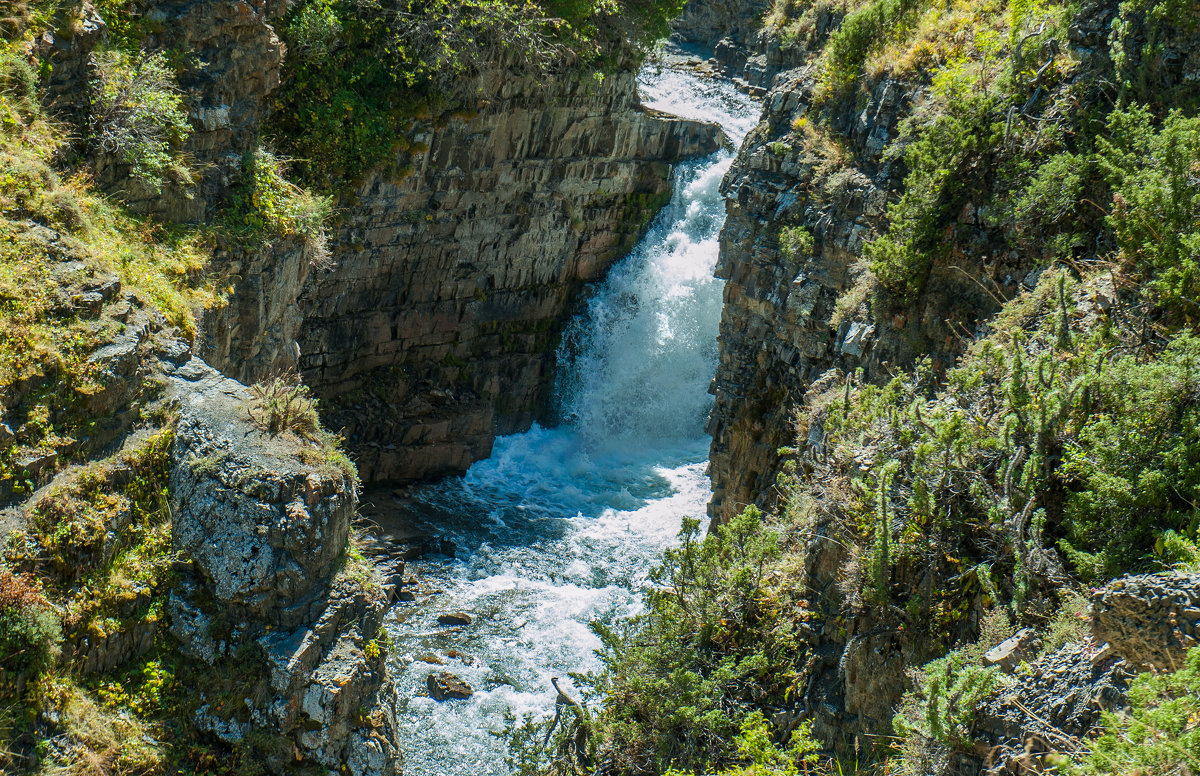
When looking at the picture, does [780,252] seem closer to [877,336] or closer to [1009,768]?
[877,336]

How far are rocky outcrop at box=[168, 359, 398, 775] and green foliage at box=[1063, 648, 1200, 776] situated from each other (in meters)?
6.91

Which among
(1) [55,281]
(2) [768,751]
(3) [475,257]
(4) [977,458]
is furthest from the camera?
(3) [475,257]

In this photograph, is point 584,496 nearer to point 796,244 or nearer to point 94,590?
point 796,244

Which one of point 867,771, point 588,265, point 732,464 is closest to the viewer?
point 867,771

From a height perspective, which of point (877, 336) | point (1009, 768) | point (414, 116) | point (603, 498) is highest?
point (414, 116)

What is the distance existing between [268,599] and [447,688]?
22.3 ft

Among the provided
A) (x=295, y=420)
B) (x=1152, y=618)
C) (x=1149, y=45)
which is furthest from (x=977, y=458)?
(x=295, y=420)

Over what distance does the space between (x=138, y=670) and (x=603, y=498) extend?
14810 millimetres

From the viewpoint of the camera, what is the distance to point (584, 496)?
22844 millimetres

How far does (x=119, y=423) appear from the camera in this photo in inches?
364

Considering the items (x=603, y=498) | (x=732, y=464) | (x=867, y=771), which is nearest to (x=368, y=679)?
(x=867, y=771)

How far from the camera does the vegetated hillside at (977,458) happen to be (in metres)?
5.93

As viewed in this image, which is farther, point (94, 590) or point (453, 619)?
point (453, 619)

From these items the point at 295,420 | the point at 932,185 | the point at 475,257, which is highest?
the point at 932,185
